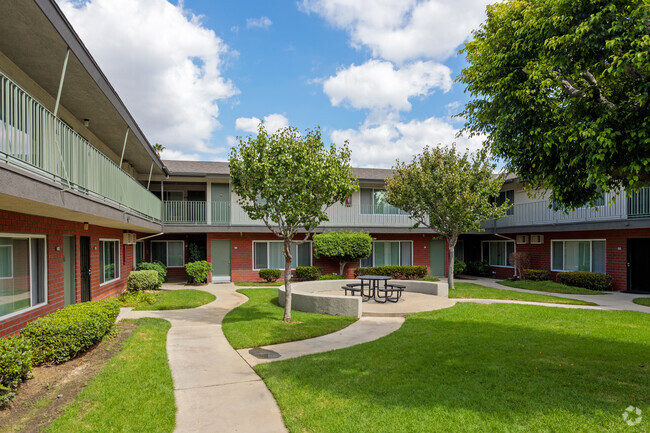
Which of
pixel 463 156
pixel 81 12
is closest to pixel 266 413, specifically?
pixel 81 12

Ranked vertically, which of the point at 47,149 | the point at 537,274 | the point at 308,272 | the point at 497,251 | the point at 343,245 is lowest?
the point at 537,274

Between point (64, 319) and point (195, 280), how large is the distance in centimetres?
1313

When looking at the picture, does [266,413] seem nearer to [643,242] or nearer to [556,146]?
[556,146]

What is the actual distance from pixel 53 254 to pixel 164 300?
19.6 ft

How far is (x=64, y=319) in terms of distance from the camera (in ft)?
22.9

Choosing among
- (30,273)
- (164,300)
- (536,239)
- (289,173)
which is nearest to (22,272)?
(30,273)

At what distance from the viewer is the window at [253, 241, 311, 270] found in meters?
21.8

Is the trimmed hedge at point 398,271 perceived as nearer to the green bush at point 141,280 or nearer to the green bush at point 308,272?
the green bush at point 308,272

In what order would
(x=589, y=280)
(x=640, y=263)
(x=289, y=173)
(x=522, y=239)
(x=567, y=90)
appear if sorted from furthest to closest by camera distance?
(x=522, y=239), (x=640, y=263), (x=589, y=280), (x=289, y=173), (x=567, y=90)

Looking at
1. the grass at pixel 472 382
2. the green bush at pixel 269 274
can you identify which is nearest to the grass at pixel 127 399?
the grass at pixel 472 382

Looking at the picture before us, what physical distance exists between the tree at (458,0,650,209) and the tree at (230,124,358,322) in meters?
4.12

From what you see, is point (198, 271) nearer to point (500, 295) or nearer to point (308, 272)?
point (308, 272)

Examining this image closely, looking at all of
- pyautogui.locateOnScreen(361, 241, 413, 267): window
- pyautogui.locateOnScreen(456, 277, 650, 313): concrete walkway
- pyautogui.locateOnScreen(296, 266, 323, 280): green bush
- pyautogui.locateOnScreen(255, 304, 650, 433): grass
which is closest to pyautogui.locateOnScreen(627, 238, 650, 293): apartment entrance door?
pyautogui.locateOnScreen(456, 277, 650, 313): concrete walkway

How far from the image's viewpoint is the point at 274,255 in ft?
72.2
